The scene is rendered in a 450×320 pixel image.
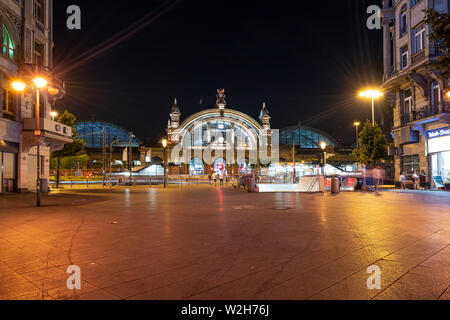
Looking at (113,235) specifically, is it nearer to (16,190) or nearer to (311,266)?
(311,266)

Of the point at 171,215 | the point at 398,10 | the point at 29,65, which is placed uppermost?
the point at 398,10

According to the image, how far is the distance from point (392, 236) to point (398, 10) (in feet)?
90.8

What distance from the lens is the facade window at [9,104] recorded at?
20.0 metres

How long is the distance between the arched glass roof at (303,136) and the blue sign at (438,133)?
8760 centimetres

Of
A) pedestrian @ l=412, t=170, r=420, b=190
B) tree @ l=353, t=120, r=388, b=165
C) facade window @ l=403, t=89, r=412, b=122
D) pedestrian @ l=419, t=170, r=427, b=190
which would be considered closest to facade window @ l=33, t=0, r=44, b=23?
facade window @ l=403, t=89, r=412, b=122

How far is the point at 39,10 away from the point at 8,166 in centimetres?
1286

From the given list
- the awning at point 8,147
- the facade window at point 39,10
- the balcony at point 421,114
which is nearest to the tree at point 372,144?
the balcony at point 421,114

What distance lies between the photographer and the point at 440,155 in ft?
76.1

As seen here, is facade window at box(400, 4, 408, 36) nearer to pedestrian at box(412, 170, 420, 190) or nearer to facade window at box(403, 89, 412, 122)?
facade window at box(403, 89, 412, 122)

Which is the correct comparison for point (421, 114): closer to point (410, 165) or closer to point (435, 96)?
point (435, 96)

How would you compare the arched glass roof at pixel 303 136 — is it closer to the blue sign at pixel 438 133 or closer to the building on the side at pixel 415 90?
the building on the side at pixel 415 90

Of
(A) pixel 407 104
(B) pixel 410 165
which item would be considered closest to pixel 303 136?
(A) pixel 407 104
